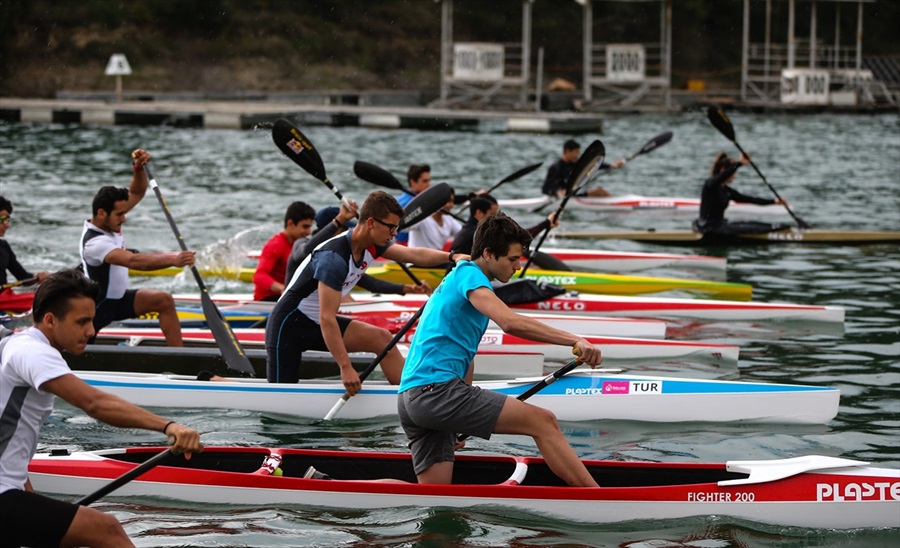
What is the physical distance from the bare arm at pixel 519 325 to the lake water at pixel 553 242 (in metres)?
1.23

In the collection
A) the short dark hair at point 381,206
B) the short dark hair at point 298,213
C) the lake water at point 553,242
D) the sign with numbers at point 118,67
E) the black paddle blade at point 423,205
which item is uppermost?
the sign with numbers at point 118,67

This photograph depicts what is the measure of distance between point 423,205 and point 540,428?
3.76m

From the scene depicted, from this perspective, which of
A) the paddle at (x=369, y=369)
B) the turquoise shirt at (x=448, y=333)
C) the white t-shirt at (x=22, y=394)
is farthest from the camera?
the paddle at (x=369, y=369)

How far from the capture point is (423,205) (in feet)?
31.4

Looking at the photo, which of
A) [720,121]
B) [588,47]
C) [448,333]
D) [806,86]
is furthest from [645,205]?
[806,86]

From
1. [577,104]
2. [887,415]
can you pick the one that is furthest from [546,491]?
[577,104]

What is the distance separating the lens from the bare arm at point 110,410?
469 centimetres

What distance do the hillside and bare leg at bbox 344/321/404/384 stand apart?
1817 inches

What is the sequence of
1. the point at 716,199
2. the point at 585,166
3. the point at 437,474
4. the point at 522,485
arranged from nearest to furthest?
the point at 437,474, the point at 522,485, the point at 585,166, the point at 716,199

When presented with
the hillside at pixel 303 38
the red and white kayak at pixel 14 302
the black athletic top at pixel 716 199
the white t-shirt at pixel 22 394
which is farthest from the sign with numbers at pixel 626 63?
the white t-shirt at pixel 22 394

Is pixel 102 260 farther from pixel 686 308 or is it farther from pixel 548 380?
pixel 686 308

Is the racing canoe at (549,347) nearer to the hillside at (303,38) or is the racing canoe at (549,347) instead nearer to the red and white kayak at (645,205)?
the red and white kayak at (645,205)

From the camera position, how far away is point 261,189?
977 inches

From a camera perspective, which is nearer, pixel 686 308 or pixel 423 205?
pixel 423 205
